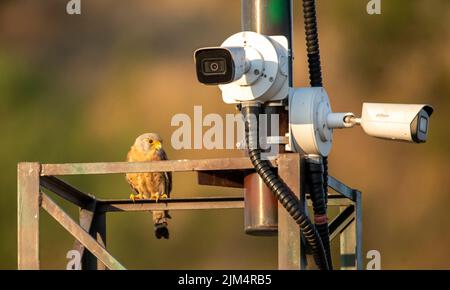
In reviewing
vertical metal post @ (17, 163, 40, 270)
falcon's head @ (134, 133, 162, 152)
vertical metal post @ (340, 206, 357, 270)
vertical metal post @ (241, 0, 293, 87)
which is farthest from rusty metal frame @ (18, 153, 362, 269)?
falcon's head @ (134, 133, 162, 152)

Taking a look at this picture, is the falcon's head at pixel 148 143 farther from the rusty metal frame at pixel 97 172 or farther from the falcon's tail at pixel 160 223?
the rusty metal frame at pixel 97 172

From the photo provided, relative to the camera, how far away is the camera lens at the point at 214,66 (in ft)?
26.5

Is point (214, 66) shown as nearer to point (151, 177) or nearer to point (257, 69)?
point (257, 69)

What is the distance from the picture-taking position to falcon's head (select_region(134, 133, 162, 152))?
13.0m

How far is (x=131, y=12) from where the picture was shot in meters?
17.0

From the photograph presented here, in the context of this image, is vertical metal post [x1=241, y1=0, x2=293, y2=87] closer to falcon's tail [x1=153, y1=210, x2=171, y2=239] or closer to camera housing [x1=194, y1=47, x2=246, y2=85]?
camera housing [x1=194, y1=47, x2=246, y2=85]

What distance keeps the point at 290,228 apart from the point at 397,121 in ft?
1.99

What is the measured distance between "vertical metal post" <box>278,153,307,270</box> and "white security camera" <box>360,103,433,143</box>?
0.33 meters

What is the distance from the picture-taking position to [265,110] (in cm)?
842

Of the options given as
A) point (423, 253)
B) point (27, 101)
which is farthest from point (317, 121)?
point (27, 101)

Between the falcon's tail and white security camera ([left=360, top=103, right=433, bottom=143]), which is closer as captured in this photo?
white security camera ([left=360, top=103, right=433, bottom=143])

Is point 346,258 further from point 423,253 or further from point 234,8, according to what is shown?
point 234,8

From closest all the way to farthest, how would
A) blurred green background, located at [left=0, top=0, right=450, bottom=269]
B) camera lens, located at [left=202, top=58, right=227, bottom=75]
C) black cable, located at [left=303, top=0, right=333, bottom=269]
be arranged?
camera lens, located at [left=202, top=58, right=227, bottom=75], black cable, located at [left=303, top=0, right=333, bottom=269], blurred green background, located at [left=0, top=0, right=450, bottom=269]

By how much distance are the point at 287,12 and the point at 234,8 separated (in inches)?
290
